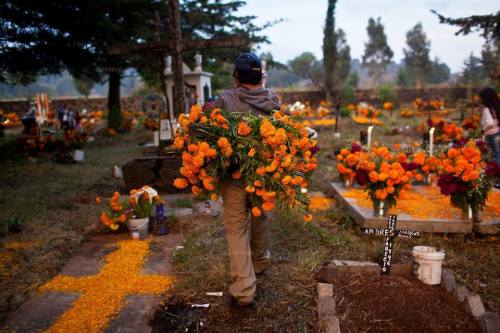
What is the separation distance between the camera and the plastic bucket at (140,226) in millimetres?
4617

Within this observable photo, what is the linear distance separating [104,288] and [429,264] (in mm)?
2852

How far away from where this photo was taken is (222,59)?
57.4 ft

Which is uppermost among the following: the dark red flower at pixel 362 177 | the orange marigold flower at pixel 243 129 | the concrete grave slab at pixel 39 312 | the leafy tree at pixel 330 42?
the leafy tree at pixel 330 42

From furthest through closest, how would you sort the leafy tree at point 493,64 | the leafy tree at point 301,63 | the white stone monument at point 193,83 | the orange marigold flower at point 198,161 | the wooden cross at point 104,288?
the leafy tree at point 301,63 < the leafy tree at point 493,64 < the white stone monument at point 193,83 < the wooden cross at point 104,288 < the orange marigold flower at point 198,161

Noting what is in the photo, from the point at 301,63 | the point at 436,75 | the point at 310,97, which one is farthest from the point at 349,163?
the point at 301,63

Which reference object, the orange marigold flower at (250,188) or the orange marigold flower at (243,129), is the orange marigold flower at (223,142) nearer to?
the orange marigold flower at (243,129)

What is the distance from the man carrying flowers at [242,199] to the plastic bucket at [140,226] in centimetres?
192

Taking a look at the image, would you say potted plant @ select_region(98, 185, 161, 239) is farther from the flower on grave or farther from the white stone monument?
the white stone monument

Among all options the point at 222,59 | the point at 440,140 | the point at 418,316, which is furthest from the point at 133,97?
the point at 418,316

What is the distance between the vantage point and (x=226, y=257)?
12.5 feet

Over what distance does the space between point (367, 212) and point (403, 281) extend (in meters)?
1.74

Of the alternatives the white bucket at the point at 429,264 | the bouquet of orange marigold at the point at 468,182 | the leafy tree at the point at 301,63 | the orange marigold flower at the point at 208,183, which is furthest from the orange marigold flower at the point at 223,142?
the leafy tree at the point at 301,63

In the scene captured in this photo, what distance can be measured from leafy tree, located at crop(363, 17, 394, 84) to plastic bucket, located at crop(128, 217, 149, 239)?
63.5 m

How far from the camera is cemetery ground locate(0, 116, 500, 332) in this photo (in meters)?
2.95
